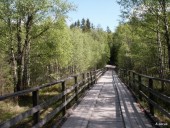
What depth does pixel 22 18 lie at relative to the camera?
69.8 feet

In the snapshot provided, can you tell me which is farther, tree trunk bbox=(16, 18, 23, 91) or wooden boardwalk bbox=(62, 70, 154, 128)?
tree trunk bbox=(16, 18, 23, 91)

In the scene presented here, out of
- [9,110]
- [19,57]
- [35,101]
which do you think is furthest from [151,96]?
[19,57]

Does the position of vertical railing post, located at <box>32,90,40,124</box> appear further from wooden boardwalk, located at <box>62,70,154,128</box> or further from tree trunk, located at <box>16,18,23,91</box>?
tree trunk, located at <box>16,18,23,91</box>

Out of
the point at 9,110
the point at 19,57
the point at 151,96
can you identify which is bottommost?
the point at 9,110

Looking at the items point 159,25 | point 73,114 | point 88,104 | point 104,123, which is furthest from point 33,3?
point 104,123

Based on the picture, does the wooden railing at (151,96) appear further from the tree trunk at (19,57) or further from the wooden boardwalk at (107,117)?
the tree trunk at (19,57)

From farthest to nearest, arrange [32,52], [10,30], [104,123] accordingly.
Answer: [32,52]
[10,30]
[104,123]

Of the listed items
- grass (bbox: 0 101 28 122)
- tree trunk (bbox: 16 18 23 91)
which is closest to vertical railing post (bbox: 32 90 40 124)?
grass (bbox: 0 101 28 122)

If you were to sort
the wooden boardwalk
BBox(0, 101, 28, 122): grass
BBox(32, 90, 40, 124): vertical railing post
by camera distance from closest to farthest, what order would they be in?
BBox(32, 90, 40, 124): vertical railing post, the wooden boardwalk, BBox(0, 101, 28, 122): grass

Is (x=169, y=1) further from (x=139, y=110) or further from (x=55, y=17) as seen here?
(x=139, y=110)

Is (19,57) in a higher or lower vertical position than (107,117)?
higher

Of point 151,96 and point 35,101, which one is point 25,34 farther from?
point 35,101

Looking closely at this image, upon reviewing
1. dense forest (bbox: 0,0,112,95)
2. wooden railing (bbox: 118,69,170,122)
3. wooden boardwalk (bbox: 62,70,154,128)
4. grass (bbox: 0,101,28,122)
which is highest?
dense forest (bbox: 0,0,112,95)

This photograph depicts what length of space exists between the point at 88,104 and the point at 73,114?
7.80 ft
